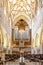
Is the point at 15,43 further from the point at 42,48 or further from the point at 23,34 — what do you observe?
the point at 42,48

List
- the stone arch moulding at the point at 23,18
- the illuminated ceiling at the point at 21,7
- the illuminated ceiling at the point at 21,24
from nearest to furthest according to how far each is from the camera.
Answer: the illuminated ceiling at the point at 21,7 < the stone arch moulding at the point at 23,18 < the illuminated ceiling at the point at 21,24

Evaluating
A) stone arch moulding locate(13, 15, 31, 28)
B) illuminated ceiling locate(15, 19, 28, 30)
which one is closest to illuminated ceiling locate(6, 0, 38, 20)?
stone arch moulding locate(13, 15, 31, 28)

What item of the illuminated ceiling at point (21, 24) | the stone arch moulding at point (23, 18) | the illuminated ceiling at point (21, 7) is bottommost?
the illuminated ceiling at point (21, 24)

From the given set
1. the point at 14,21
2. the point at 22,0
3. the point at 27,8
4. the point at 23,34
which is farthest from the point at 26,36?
the point at 22,0

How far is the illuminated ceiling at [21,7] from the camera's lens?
30475 millimetres

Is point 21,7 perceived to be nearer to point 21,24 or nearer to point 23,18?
point 23,18

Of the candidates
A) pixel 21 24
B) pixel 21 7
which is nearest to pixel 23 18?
pixel 21 24

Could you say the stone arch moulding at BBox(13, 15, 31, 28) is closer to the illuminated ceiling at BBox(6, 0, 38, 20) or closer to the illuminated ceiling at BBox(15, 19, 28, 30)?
the illuminated ceiling at BBox(15, 19, 28, 30)

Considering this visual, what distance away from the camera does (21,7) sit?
112 ft

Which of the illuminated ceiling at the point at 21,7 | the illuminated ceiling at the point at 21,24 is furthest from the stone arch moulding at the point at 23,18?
the illuminated ceiling at the point at 21,7

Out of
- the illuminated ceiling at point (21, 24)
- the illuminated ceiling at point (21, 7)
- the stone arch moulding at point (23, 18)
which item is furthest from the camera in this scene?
the illuminated ceiling at point (21, 24)

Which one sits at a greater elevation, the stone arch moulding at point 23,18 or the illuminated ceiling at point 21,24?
the stone arch moulding at point 23,18

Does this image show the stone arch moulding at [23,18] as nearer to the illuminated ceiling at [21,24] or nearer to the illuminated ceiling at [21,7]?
the illuminated ceiling at [21,24]

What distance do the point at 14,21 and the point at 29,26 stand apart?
3.01 meters
